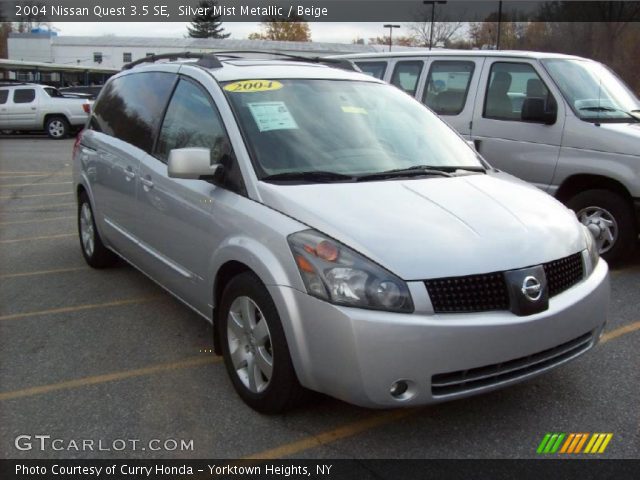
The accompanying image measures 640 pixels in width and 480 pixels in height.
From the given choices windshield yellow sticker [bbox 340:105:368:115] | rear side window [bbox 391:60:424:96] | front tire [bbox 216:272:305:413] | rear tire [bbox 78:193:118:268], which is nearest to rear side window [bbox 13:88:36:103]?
rear side window [bbox 391:60:424:96]

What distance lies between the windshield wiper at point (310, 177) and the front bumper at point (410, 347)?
2.30 feet

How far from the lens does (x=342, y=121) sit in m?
3.87

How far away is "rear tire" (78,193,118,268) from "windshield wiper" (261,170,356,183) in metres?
2.74

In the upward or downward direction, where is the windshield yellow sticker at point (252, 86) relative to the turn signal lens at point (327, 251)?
upward

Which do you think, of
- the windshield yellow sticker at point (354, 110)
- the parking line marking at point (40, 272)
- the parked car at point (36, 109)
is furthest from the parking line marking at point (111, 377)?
the parked car at point (36, 109)

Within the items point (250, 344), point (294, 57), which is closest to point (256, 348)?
point (250, 344)

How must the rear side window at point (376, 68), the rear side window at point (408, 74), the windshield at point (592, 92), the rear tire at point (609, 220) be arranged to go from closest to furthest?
the rear tire at point (609, 220) → the windshield at point (592, 92) → the rear side window at point (408, 74) → the rear side window at point (376, 68)

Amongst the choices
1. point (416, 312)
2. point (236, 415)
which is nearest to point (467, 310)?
point (416, 312)

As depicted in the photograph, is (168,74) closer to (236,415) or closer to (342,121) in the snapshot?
(342,121)

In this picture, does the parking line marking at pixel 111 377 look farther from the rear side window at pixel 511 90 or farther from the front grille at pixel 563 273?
the rear side window at pixel 511 90

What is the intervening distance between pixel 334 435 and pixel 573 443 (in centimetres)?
112

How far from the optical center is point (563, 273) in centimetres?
310

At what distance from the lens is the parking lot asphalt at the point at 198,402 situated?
296cm

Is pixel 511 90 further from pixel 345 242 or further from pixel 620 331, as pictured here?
pixel 345 242
